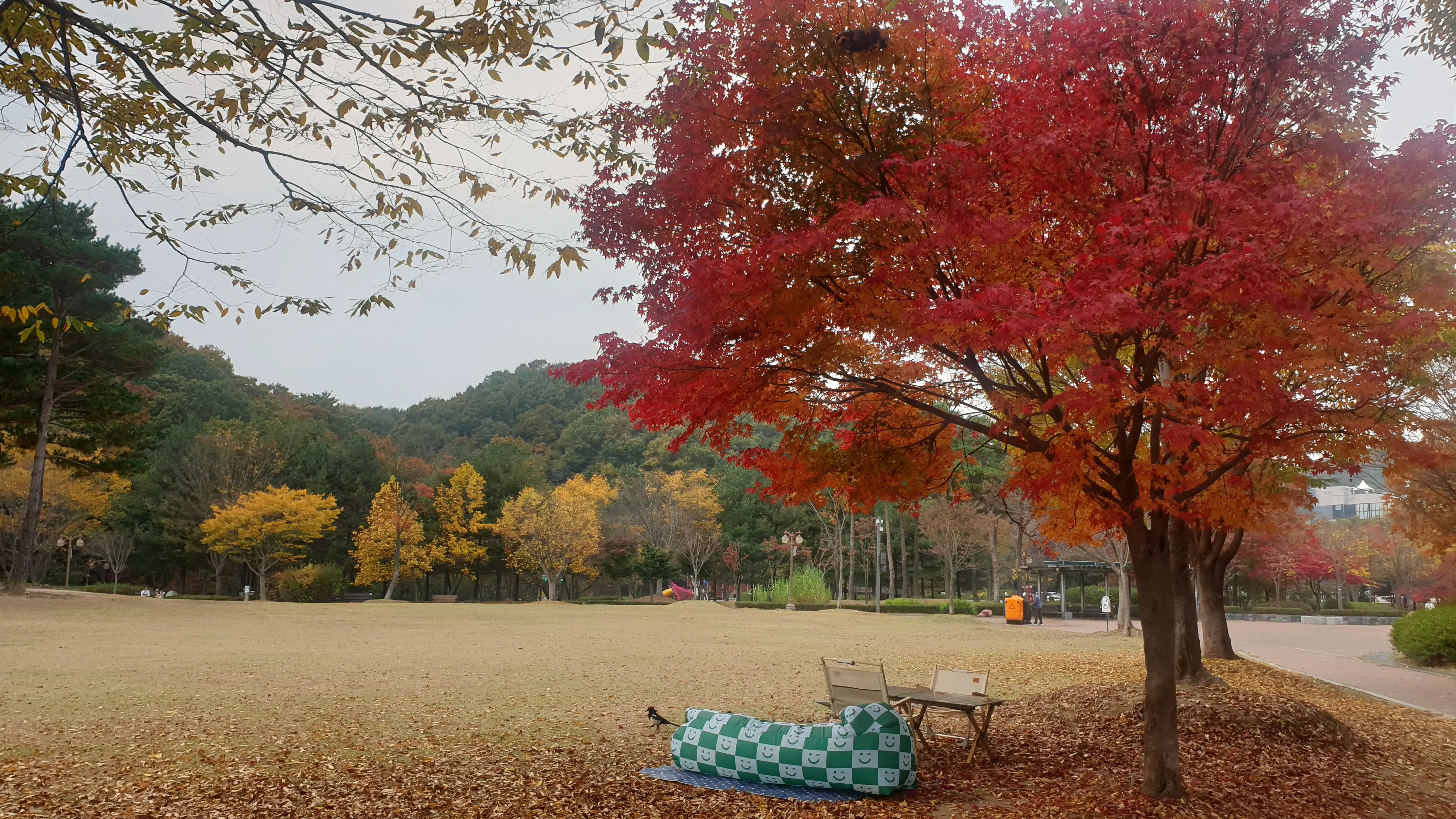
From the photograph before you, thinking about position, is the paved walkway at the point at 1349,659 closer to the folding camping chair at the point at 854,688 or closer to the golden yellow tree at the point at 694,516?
the folding camping chair at the point at 854,688

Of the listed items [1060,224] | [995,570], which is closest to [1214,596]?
[1060,224]

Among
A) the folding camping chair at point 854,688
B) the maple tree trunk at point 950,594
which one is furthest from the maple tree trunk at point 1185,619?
the maple tree trunk at point 950,594

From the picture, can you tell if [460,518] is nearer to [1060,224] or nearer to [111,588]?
[111,588]

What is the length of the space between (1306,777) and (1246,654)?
1263 centimetres

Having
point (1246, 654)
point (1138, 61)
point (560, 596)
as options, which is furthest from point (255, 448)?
point (1138, 61)

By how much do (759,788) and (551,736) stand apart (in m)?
2.63

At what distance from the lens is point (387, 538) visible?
41.4 meters

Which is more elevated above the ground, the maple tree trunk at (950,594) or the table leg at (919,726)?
the table leg at (919,726)

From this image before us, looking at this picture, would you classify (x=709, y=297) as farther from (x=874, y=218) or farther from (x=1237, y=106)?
(x=1237, y=106)

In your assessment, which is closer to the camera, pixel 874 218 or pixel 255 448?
pixel 874 218

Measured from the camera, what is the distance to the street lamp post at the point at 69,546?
35.5 meters

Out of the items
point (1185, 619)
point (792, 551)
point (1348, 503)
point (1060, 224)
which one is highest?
point (1348, 503)

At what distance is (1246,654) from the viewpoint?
17000mm

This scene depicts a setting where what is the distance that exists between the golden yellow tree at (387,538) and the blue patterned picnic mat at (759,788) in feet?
126
